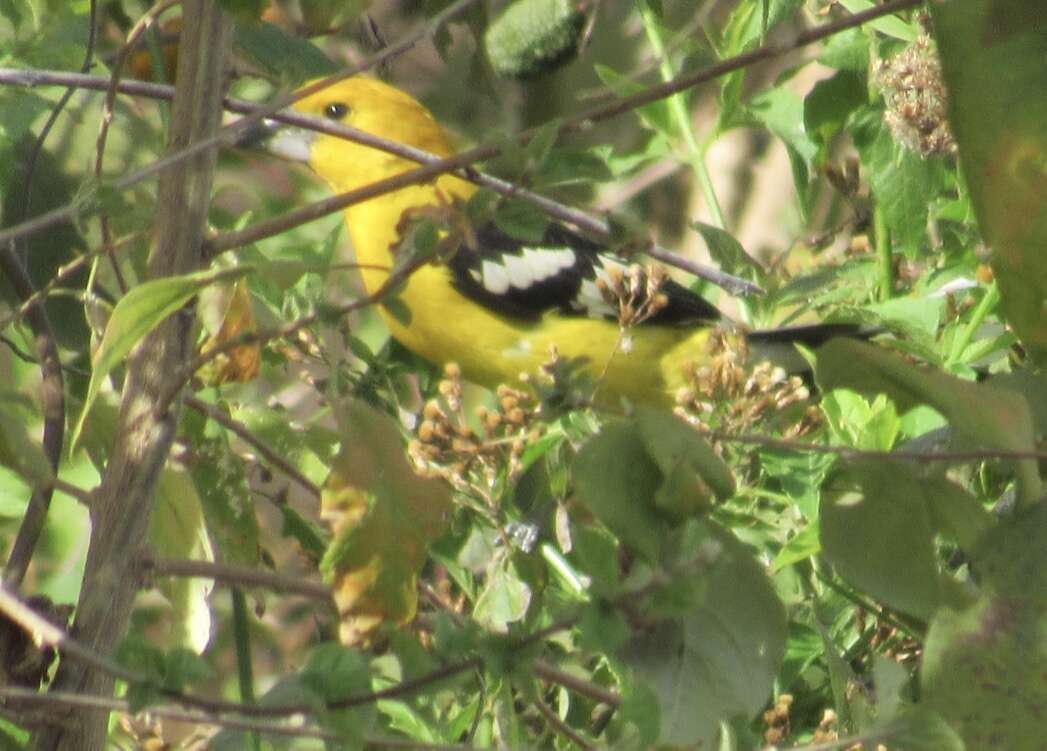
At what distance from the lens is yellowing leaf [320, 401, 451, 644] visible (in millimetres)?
Answer: 762

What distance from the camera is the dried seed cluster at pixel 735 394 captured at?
3.86ft

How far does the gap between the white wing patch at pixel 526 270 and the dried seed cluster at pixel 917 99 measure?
4.67ft

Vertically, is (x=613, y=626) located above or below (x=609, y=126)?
below

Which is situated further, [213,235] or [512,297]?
[512,297]

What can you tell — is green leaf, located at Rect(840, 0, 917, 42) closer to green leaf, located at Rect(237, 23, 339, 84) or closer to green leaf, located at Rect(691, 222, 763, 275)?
green leaf, located at Rect(691, 222, 763, 275)

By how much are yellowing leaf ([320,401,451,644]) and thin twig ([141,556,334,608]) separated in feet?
0.11

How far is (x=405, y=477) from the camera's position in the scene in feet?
2.57

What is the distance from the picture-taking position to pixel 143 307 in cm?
73

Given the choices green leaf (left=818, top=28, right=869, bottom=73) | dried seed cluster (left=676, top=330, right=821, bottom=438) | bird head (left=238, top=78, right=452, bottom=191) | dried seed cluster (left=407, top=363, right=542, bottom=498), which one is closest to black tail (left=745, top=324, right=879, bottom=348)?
green leaf (left=818, top=28, right=869, bottom=73)

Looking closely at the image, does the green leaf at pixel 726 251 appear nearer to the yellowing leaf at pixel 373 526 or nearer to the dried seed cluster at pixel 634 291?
the dried seed cluster at pixel 634 291

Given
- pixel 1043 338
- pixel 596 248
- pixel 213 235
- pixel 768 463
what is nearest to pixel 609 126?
pixel 596 248

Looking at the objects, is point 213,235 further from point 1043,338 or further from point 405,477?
A: point 1043,338

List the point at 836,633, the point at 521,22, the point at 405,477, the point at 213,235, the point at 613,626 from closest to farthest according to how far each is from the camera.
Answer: the point at 613,626
the point at 405,477
the point at 213,235
the point at 521,22
the point at 836,633

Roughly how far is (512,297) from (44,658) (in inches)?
80.9
